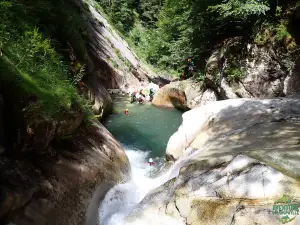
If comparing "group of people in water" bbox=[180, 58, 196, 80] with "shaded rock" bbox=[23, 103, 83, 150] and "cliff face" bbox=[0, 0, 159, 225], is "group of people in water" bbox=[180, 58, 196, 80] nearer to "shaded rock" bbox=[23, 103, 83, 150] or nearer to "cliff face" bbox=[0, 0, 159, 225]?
"cliff face" bbox=[0, 0, 159, 225]

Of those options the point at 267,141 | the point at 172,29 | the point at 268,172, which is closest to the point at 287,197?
the point at 268,172

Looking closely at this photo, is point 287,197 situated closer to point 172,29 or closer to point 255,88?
point 255,88

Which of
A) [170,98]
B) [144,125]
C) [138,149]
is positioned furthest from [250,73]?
[138,149]

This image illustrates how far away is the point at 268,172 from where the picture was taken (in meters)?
5.29

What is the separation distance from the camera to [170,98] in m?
19.1

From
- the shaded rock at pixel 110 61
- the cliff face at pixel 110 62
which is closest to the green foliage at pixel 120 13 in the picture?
the shaded rock at pixel 110 61

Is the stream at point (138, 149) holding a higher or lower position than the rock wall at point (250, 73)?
lower

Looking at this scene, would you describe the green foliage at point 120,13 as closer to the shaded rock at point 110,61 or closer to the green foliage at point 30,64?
the shaded rock at point 110,61

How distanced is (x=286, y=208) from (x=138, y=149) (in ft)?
26.0

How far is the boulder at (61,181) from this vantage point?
468cm

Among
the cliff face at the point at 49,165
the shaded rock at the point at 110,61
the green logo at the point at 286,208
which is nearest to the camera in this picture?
the green logo at the point at 286,208

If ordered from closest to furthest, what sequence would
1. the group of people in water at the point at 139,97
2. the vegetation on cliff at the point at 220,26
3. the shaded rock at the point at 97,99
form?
the shaded rock at the point at 97,99
the vegetation on cliff at the point at 220,26
the group of people in water at the point at 139,97

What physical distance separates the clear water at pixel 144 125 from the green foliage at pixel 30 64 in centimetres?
484

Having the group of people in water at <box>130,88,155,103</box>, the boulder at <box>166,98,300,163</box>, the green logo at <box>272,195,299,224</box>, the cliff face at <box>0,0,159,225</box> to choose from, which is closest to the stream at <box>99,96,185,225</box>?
the cliff face at <box>0,0,159,225</box>
